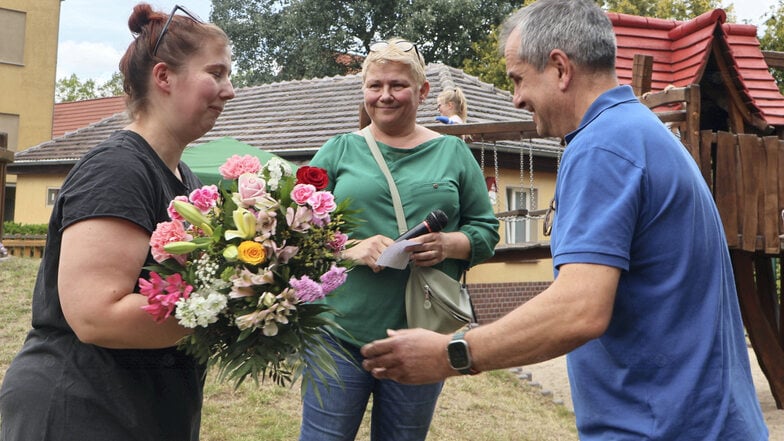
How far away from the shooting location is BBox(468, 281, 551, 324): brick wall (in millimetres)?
18141

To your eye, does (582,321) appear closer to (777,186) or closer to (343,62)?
(777,186)

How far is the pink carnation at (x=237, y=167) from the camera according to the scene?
2.38m

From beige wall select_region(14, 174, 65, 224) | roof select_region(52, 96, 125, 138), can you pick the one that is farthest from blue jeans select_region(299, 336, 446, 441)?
roof select_region(52, 96, 125, 138)

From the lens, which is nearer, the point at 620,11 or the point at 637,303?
the point at 637,303

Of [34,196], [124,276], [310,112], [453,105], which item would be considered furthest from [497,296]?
[124,276]

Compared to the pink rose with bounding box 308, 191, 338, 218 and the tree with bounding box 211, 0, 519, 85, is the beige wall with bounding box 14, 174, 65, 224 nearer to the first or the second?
→ the tree with bounding box 211, 0, 519, 85

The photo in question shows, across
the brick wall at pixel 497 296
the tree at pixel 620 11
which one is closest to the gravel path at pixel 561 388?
the brick wall at pixel 497 296

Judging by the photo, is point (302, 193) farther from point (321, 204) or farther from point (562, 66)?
point (562, 66)

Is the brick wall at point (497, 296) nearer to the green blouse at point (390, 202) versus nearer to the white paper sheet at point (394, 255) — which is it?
the green blouse at point (390, 202)

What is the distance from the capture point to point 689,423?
1.98m

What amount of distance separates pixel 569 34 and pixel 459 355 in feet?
2.81

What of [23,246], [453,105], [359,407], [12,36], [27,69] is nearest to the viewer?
[359,407]

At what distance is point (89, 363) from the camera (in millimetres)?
2270

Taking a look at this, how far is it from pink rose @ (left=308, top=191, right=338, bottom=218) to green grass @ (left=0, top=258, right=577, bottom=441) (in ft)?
15.9
